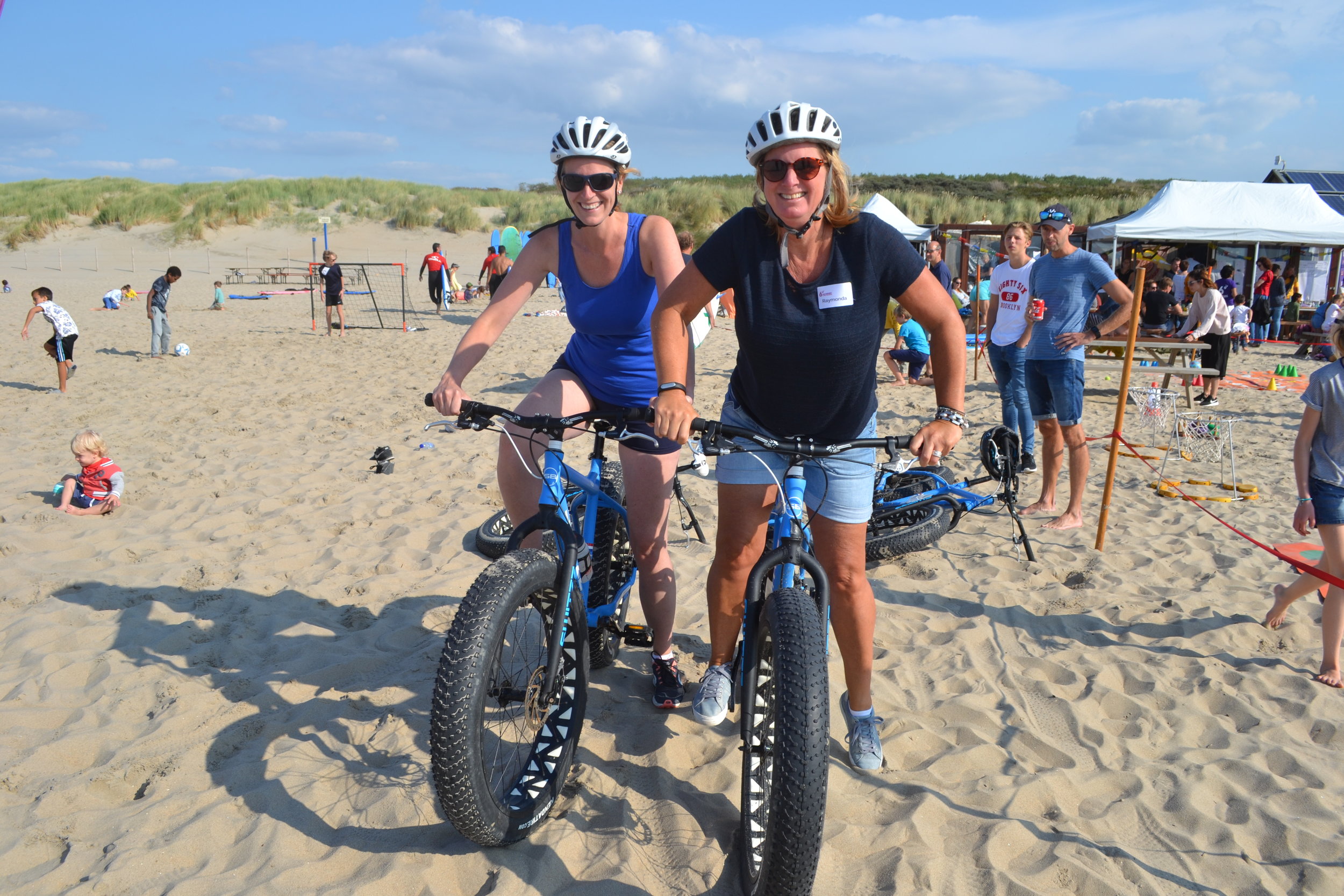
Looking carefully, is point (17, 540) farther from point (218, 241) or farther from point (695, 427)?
point (218, 241)

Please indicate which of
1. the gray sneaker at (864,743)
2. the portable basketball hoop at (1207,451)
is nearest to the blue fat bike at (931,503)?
the portable basketball hoop at (1207,451)

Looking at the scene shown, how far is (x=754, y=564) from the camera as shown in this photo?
2668mm

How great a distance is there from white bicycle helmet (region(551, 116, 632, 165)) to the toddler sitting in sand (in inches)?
187

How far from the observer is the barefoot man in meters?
5.57

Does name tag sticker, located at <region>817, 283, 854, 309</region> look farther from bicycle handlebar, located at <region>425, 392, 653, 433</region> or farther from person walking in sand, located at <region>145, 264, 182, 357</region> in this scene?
person walking in sand, located at <region>145, 264, 182, 357</region>

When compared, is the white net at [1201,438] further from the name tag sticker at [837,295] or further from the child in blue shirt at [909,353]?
the name tag sticker at [837,295]

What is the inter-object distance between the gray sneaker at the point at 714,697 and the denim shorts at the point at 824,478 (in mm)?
642

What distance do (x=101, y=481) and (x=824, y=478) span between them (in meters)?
5.53

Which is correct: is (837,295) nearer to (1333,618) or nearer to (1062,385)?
(1333,618)

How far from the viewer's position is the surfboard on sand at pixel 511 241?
2131 centimetres

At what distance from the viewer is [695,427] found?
7.79 feet

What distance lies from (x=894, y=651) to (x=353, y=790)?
244cm

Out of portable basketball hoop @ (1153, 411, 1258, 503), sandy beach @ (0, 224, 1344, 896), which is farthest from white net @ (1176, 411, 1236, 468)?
sandy beach @ (0, 224, 1344, 896)

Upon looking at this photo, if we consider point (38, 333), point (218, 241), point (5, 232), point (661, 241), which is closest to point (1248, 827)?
point (661, 241)
